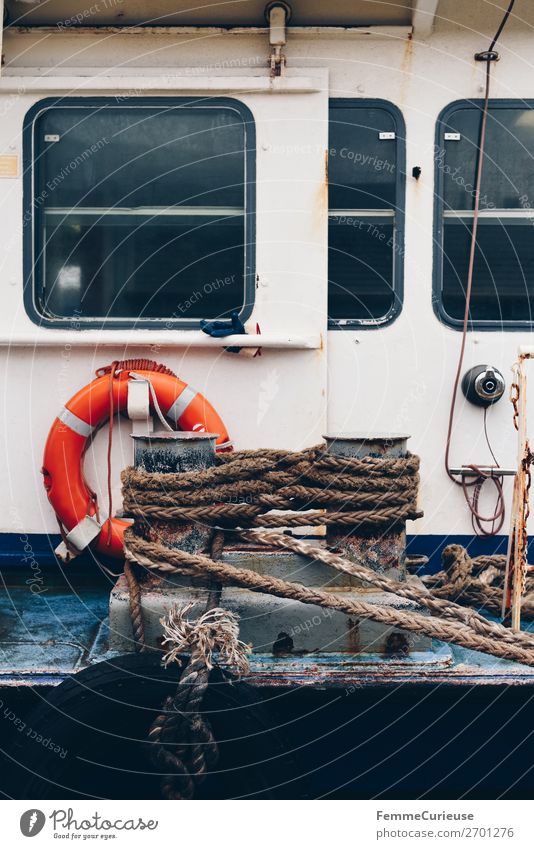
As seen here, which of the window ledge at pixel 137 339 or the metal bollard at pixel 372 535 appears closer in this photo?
the metal bollard at pixel 372 535

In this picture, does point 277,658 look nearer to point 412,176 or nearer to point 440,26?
point 412,176

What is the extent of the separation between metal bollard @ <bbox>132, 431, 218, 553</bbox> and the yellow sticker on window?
4.92 feet

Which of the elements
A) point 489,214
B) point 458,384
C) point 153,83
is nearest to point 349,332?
point 458,384

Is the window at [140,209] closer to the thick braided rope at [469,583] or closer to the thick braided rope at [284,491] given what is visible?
the thick braided rope at [284,491]

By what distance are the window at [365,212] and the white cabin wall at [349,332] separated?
5 centimetres

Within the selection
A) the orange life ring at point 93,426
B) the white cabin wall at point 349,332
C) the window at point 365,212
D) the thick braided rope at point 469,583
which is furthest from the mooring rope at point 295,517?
the window at point 365,212

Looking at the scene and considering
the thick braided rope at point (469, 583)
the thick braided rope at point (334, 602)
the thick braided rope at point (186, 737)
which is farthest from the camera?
the thick braided rope at point (469, 583)

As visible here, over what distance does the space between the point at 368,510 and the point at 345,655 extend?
46 centimetres

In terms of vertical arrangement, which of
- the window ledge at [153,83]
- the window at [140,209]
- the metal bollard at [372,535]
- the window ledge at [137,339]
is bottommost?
the metal bollard at [372,535]

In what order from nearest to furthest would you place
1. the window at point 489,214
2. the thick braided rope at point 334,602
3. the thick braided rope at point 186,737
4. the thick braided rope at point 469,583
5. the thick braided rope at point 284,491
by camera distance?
1. the thick braided rope at point 186,737
2. the thick braided rope at point 334,602
3. the thick braided rope at point 284,491
4. the thick braided rope at point 469,583
5. the window at point 489,214

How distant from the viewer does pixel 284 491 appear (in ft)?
9.57

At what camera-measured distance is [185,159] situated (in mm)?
3725

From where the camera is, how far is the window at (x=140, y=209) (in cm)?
371

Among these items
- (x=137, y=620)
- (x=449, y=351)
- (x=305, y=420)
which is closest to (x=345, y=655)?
(x=137, y=620)
